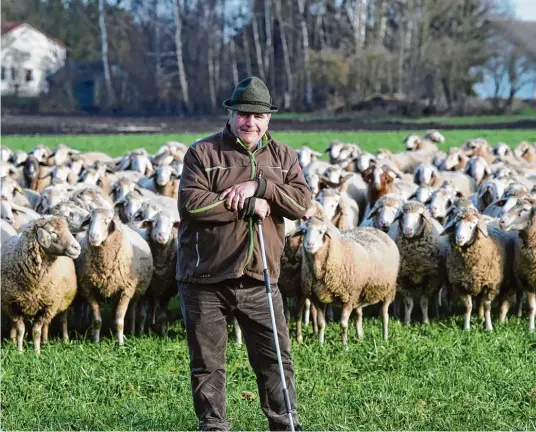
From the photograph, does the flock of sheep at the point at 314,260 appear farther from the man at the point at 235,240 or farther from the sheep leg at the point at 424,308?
the man at the point at 235,240

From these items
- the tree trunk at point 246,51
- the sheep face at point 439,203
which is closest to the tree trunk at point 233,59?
the tree trunk at point 246,51

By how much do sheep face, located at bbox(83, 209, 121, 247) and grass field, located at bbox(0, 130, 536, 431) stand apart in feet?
3.11

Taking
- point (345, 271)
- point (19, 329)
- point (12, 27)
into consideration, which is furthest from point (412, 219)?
point (12, 27)

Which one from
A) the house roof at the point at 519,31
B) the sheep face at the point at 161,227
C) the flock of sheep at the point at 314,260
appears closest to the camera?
the flock of sheep at the point at 314,260

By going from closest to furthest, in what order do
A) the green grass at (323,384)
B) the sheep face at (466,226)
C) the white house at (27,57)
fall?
the green grass at (323,384) → the sheep face at (466,226) → the white house at (27,57)

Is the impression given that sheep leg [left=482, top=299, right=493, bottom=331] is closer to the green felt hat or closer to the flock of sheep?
the flock of sheep

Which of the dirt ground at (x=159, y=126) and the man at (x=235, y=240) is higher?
the man at (x=235, y=240)

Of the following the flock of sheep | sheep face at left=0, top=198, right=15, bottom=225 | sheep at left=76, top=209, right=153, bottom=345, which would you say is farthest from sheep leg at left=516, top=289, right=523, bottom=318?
sheep face at left=0, top=198, right=15, bottom=225

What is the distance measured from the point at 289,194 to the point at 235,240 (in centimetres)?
40

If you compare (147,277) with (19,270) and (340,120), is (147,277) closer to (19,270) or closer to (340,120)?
(19,270)

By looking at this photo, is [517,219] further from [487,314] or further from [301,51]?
[301,51]

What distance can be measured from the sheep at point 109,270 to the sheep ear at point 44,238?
646 millimetres

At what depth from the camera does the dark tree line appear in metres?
51.2

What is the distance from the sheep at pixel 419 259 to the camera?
31.6 ft
